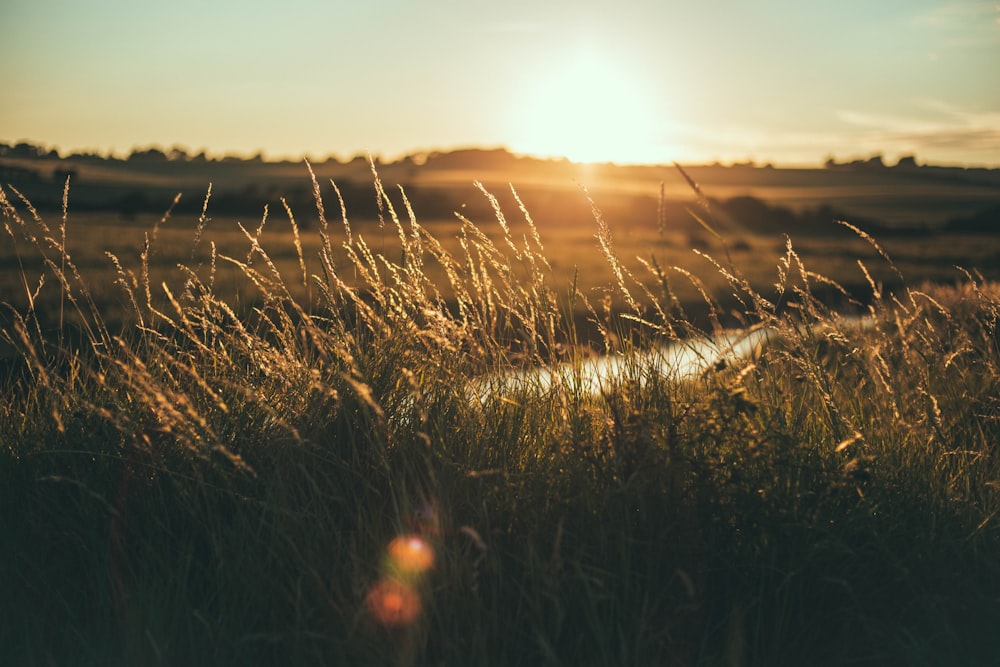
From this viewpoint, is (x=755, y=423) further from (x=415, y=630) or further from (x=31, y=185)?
(x=31, y=185)

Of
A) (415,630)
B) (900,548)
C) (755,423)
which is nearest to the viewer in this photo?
(415,630)

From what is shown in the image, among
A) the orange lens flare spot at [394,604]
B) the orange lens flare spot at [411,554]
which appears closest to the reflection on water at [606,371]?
the orange lens flare spot at [411,554]

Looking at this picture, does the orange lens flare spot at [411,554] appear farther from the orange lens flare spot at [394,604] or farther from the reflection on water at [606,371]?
the reflection on water at [606,371]

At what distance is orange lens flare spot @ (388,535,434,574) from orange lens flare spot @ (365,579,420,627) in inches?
3.1

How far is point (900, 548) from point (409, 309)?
7.79 feet

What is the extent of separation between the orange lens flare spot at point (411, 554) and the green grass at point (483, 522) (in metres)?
0.02

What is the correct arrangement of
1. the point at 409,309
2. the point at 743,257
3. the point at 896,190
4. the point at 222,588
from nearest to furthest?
the point at 222,588, the point at 409,309, the point at 743,257, the point at 896,190

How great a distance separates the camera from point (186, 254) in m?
24.2

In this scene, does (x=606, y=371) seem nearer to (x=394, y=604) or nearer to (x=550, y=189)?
(x=394, y=604)

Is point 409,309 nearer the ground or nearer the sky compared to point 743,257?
nearer the sky

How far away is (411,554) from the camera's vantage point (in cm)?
296

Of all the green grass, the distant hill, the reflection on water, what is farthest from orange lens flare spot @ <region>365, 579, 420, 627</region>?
the distant hill

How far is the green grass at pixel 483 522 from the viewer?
2816 mm

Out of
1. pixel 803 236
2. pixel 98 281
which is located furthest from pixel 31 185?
pixel 803 236
